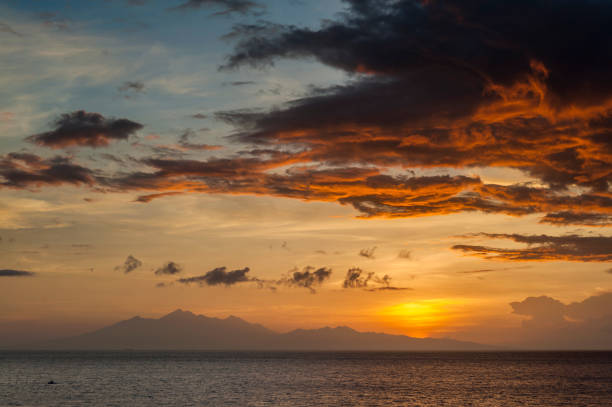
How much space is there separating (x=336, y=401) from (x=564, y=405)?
130 ft

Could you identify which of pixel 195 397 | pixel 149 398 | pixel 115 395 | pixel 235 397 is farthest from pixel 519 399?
pixel 115 395

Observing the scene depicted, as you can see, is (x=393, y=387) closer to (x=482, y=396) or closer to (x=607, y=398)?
(x=482, y=396)

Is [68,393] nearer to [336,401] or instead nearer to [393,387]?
[336,401]

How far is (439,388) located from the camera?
126 metres

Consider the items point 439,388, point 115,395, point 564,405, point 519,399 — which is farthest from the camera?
point 439,388

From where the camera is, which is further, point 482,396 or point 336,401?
point 482,396

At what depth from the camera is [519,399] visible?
103688 millimetres

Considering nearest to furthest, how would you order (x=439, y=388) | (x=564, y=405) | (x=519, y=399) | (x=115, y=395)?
(x=564, y=405) → (x=519, y=399) → (x=115, y=395) → (x=439, y=388)

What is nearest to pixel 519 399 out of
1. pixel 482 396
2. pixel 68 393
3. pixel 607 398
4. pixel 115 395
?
pixel 482 396

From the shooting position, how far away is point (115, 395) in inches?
4405

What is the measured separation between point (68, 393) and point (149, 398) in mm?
22068

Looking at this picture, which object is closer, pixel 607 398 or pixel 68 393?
pixel 607 398

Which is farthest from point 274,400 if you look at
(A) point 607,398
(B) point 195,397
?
(A) point 607,398

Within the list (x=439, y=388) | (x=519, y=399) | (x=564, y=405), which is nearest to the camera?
(x=564, y=405)
